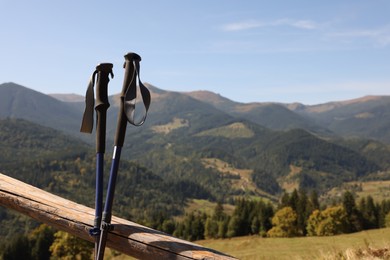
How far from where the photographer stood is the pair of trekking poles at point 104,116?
3.56 meters

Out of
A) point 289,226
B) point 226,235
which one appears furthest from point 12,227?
point 289,226

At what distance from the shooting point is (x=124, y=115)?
3.59 m

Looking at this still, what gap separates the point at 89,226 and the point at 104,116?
1338mm

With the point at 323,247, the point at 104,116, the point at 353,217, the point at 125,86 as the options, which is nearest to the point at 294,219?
the point at 353,217

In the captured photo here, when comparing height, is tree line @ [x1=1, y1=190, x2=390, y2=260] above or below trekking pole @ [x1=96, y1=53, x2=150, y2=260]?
below

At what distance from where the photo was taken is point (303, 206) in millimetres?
76688

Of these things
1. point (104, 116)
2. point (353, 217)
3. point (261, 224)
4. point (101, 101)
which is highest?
Result: point (101, 101)

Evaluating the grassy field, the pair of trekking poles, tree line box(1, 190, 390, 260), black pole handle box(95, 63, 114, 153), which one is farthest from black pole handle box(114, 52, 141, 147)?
tree line box(1, 190, 390, 260)

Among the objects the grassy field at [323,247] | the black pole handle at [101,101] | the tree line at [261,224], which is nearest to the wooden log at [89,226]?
the black pole handle at [101,101]

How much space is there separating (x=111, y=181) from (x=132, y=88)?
1025 mm

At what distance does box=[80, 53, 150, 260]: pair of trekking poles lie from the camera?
11.7ft

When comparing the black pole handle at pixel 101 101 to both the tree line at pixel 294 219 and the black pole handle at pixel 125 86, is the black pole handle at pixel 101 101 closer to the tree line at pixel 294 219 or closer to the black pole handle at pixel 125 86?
the black pole handle at pixel 125 86

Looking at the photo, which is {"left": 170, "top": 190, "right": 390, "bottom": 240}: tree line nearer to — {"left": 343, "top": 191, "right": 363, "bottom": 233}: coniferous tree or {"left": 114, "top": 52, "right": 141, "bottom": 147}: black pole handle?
{"left": 343, "top": 191, "right": 363, "bottom": 233}: coniferous tree

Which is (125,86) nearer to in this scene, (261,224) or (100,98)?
(100,98)
